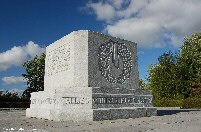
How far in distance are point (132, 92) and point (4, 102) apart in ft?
87.7

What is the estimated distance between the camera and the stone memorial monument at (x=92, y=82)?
13586 millimetres

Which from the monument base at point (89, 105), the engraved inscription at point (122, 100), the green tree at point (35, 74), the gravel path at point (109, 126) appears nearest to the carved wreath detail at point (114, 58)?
the monument base at point (89, 105)

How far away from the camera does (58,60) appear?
1662cm

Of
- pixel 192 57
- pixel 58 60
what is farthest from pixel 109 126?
pixel 192 57

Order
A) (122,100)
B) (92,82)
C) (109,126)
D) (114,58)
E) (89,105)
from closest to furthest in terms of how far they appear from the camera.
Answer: (109,126) < (89,105) < (92,82) < (122,100) < (114,58)

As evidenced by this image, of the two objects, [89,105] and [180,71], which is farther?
[180,71]

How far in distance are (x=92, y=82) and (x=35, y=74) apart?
119 feet

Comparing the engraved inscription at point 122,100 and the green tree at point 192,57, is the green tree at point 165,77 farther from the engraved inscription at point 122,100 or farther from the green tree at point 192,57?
the engraved inscription at point 122,100

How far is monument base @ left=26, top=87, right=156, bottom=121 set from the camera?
43.5ft

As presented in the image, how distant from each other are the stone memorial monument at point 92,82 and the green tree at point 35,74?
31631mm

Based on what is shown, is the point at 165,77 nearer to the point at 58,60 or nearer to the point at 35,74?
the point at 35,74

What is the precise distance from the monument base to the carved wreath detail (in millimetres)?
1084

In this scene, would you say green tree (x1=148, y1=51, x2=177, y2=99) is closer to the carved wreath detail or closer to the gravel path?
the carved wreath detail

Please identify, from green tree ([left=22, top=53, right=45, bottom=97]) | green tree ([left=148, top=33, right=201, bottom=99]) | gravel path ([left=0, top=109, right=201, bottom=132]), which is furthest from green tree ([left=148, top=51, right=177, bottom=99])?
gravel path ([left=0, top=109, right=201, bottom=132])
